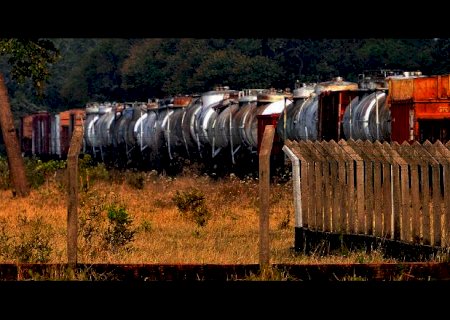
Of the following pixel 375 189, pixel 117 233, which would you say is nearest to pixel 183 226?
pixel 117 233

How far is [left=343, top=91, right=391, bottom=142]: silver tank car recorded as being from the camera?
101ft

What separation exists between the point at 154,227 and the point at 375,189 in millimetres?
7452

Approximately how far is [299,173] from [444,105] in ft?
45.4

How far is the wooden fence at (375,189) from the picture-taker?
12.8m

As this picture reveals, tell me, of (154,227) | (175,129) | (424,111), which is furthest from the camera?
(175,129)

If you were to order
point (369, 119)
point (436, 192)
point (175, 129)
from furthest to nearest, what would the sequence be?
point (175, 129)
point (369, 119)
point (436, 192)

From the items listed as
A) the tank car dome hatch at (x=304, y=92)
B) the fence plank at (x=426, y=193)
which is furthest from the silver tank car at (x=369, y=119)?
the fence plank at (x=426, y=193)

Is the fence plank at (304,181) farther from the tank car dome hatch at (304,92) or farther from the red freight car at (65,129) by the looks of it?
the red freight car at (65,129)

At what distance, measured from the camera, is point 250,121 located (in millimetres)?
41438

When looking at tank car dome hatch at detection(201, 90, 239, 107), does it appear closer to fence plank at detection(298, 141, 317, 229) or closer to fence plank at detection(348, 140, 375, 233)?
fence plank at detection(298, 141, 317, 229)

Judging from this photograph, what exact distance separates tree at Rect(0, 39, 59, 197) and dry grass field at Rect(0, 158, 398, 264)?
2.36 feet

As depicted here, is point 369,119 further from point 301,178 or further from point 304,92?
point 301,178

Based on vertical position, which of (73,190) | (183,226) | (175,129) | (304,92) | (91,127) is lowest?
(183,226)

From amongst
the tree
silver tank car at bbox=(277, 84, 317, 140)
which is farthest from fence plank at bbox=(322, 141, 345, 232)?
silver tank car at bbox=(277, 84, 317, 140)
